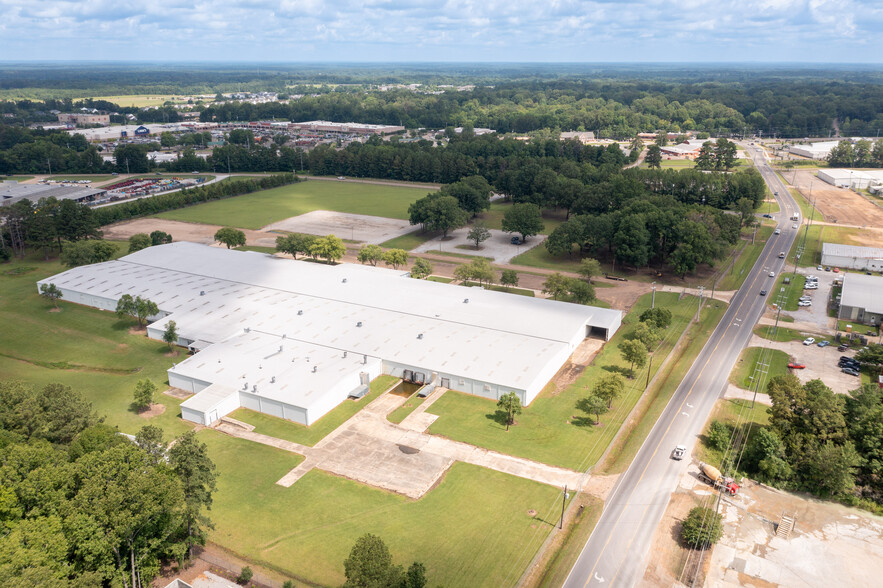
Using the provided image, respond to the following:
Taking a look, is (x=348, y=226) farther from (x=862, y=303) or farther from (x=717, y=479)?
(x=717, y=479)

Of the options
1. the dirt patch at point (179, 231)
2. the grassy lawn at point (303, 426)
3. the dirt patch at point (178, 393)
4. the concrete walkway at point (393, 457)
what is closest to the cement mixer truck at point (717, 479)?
the concrete walkway at point (393, 457)

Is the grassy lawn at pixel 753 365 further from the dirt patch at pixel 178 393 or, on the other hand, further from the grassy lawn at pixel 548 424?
the dirt patch at pixel 178 393

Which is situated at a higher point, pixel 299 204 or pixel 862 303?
pixel 299 204

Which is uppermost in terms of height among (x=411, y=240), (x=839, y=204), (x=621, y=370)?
(x=839, y=204)

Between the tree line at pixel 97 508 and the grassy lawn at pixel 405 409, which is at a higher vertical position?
the tree line at pixel 97 508

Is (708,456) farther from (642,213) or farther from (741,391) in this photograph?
(642,213)

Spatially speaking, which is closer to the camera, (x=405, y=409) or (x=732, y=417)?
(x=732, y=417)

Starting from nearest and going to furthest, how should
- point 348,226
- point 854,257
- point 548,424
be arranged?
1. point 548,424
2. point 854,257
3. point 348,226

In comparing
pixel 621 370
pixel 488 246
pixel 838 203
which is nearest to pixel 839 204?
pixel 838 203
